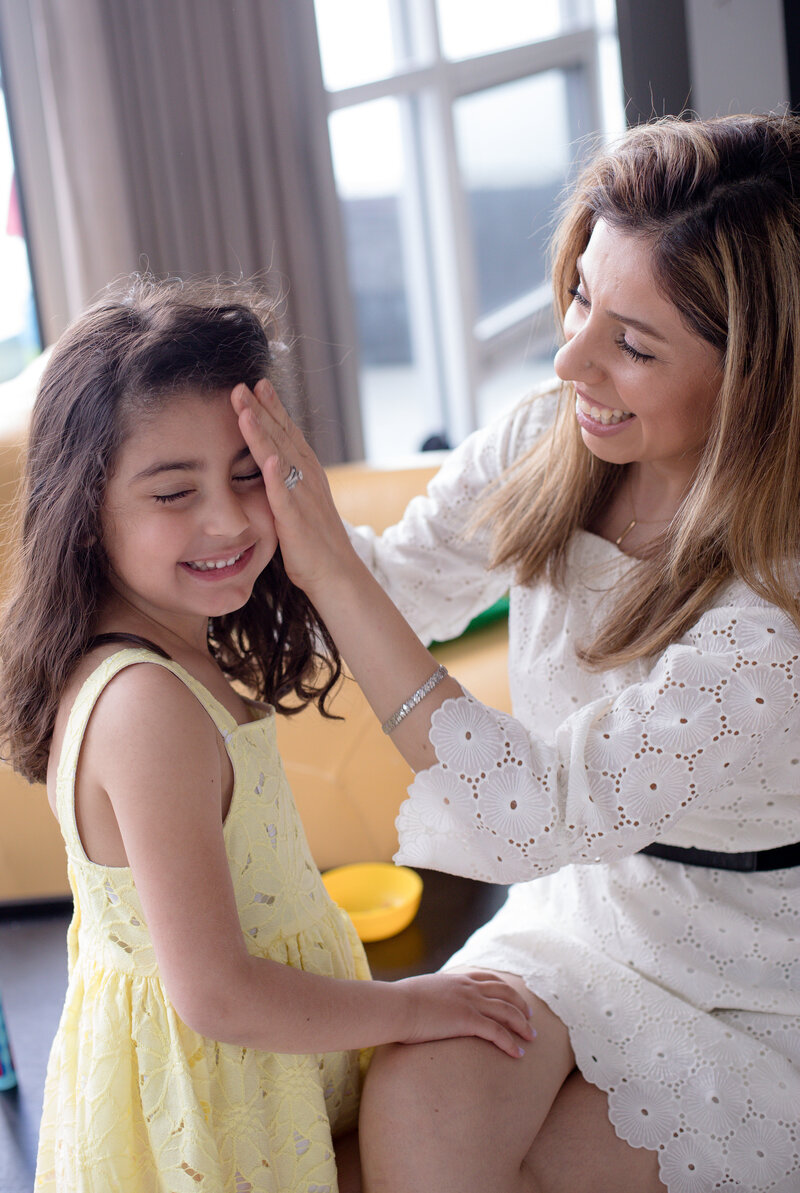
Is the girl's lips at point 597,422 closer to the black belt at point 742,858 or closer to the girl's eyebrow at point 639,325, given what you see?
the girl's eyebrow at point 639,325

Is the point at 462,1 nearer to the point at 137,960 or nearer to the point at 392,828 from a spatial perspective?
the point at 392,828

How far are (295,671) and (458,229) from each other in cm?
350

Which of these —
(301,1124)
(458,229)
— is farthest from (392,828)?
(458,229)

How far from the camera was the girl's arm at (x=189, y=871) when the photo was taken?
0.85 m

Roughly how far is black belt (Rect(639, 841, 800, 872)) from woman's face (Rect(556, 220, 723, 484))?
1.40ft

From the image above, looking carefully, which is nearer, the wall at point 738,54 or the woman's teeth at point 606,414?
the woman's teeth at point 606,414

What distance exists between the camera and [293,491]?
3.19 feet

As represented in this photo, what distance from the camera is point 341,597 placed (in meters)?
1.01

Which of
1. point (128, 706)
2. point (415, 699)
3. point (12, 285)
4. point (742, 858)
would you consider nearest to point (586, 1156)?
point (742, 858)

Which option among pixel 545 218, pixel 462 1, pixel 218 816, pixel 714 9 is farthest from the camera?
pixel 545 218

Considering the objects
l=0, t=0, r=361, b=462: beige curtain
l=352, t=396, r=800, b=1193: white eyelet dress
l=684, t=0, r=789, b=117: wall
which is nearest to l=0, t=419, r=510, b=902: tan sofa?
l=352, t=396, r=800, b=1193: white eyelet dress

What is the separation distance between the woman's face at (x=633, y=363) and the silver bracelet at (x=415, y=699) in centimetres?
31

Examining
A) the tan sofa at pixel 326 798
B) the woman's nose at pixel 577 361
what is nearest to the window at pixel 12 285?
the tan sofa at pixel 326 798

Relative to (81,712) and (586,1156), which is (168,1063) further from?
(586,1156)
